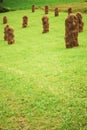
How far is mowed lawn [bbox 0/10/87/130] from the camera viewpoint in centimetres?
812

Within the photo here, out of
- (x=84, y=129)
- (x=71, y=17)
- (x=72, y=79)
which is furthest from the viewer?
(x=71, y=17)

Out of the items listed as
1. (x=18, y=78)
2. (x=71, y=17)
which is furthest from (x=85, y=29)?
(x=18, y=78)

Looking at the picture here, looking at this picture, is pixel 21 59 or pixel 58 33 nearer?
pixel 21 59

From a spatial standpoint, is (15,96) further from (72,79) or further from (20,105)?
(72,79)

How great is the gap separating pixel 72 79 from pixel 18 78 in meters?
2.05

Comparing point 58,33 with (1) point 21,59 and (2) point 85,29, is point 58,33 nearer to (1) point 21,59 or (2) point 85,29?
(2) point 85,29

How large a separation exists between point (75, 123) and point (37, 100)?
1901mm

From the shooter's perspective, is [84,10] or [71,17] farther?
[84,10]

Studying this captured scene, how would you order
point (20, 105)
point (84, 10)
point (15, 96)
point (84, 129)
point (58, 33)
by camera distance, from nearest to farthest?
point (84, 129), point (20, 105), point (15, 96), point (58, 33), point (84, 10)

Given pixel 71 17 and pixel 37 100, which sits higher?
pixel 71 17

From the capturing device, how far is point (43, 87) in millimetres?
10508

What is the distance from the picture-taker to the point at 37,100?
944 centimetres

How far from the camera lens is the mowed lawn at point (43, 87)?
8117 mm

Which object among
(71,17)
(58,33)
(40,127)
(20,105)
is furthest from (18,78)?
(58,33)
